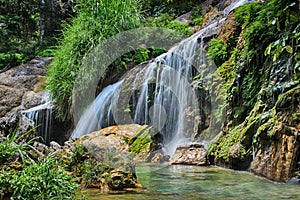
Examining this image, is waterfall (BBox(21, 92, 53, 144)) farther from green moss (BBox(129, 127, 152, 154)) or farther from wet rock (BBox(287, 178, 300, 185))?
wet rock (BBox(287, 178, 300, 185))

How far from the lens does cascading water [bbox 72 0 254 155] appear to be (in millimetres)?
7895

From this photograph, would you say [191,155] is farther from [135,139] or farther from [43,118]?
[43,118]

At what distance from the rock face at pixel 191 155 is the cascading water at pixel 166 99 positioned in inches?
35.3

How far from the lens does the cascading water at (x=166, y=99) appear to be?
311 inches

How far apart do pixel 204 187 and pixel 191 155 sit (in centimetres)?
230

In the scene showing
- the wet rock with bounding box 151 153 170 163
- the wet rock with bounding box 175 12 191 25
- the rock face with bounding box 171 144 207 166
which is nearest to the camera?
the rock face with bounding box 171 144 207 166

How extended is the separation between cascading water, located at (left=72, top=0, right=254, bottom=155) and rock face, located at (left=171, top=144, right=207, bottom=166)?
90cm

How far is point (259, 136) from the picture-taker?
4945 mm

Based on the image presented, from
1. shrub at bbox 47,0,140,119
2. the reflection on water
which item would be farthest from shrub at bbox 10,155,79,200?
shrub at bbox 47,0,140,119

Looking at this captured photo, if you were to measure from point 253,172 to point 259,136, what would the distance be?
484mm

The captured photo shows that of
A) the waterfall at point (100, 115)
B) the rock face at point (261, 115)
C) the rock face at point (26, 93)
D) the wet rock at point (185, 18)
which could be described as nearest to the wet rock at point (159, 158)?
the rock face at point (261, 115)

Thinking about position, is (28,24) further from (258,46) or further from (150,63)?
(258,46)

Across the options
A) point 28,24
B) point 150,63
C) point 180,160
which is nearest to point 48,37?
point 28,24

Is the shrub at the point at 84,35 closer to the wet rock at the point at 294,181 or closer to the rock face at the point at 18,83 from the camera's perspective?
the rock face at the point at 18,83
